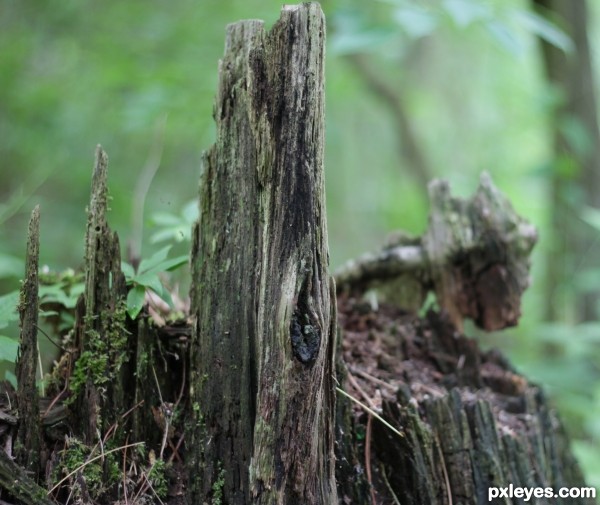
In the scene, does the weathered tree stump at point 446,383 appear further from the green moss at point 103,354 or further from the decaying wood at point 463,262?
the green moss at point 103,354

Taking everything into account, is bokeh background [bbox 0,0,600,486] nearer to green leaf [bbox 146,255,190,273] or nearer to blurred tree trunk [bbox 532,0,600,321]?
blurred tree trunk [bbox 532,0,600,321]

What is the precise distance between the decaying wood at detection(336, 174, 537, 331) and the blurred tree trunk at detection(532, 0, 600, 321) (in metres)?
2.87

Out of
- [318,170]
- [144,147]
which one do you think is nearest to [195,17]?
[144,147]

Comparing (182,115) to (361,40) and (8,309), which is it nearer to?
(361,40)

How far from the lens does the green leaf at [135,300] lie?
1938 millimetres

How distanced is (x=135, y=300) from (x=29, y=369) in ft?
1.25

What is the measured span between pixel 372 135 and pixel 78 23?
27.5 feet

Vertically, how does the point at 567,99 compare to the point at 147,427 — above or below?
above

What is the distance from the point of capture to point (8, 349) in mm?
1874

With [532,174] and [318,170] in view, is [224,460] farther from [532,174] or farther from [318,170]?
[532,174]

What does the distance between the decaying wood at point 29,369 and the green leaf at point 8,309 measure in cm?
14

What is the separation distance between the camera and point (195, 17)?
6.34m

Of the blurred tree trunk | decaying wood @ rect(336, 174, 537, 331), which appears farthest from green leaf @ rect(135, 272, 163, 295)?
the blurred tree trunk

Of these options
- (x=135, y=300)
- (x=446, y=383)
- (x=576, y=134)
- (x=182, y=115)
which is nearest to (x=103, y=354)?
(x=135, y=300)
